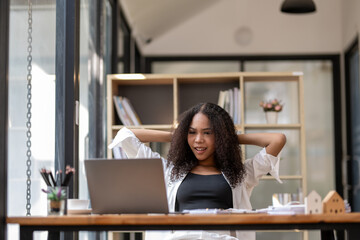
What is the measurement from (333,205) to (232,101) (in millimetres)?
2584

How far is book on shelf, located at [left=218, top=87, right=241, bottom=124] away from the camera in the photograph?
447 centimetres

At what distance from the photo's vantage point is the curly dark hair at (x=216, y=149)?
9.18 feet

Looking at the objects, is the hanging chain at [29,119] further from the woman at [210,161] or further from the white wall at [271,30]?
the white wall at [271,30]

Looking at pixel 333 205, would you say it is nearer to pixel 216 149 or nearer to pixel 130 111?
pixel 216 149

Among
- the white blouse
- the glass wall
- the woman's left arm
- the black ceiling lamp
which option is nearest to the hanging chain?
the glass wall

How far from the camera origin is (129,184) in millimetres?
2078

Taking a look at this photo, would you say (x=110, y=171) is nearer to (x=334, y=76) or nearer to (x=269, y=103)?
(x=269, y=103)

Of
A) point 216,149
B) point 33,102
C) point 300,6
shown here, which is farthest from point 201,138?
point 300,6

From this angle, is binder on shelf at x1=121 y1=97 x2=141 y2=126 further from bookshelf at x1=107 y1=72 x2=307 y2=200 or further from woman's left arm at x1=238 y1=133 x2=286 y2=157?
woman's left arm at x1=238 y1=133 x2=286 y2=157

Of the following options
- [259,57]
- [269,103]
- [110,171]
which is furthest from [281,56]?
[110,171]

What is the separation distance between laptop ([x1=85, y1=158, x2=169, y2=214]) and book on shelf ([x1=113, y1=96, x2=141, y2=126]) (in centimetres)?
231

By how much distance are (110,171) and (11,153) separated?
51cm

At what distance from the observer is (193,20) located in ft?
23.3

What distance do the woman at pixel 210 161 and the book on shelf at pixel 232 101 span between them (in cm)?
152
